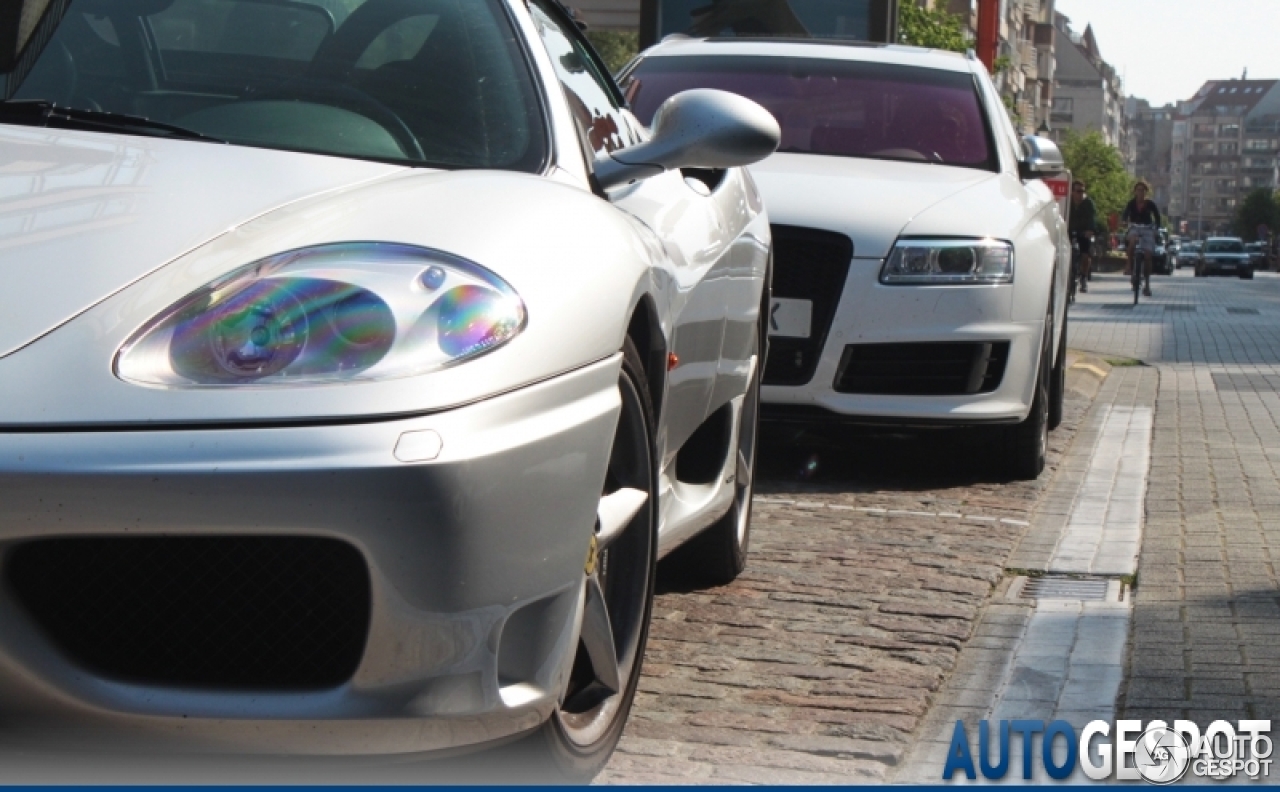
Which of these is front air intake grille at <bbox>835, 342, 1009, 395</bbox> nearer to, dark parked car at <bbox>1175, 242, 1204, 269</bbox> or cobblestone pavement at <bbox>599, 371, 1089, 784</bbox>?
cobblestone pavement at <bbox>599, 371, 1089, 784</bbox>

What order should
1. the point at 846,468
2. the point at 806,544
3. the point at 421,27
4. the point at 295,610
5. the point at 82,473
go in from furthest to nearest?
1. the point at 846,468
2. the point at 806,544
3. the point at 421,27
4. the point at 295,610
5. the point at 82,473

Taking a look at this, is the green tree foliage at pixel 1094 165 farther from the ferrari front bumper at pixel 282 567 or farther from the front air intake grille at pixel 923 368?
the ferrari front bumper at pixel 282 567

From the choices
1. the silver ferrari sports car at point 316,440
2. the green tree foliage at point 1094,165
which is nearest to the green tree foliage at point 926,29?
the silver ferrari sports car at point 316,440

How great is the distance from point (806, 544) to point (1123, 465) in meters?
2.97

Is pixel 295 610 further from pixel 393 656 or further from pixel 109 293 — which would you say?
pixel 109 293

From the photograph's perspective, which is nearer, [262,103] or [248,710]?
[248,710]

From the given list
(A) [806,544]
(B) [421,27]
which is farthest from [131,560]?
(A) [806,544]

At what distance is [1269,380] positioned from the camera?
1340 cm

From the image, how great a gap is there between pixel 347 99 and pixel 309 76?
114 millimetres

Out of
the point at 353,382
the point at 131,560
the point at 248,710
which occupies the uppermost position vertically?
the point at 353,382

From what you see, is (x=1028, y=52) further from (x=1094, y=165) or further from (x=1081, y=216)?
(x=1081, y=216)

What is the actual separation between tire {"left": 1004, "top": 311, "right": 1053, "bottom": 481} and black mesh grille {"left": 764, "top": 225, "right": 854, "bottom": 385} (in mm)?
883

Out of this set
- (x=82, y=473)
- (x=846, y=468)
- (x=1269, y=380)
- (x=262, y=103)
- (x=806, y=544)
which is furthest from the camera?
(x=1269, y=380)

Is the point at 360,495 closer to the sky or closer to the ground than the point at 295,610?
closer to the sky
